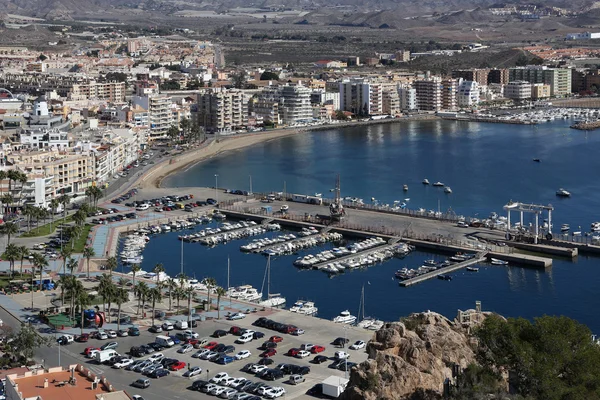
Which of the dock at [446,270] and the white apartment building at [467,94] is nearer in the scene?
the dock at [446,270]

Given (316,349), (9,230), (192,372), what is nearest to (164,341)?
(192,372)

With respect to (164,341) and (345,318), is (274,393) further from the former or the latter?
(345,318)

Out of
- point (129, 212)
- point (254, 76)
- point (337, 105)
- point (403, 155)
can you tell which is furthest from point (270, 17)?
point (129, 212)

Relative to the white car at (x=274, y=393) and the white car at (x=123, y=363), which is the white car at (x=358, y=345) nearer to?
the white car at (x=274, y=393)

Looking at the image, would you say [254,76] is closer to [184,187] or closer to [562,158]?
[562,158]

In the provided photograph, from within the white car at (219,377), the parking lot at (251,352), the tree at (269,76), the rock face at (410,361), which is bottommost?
the parking lot at (251,352)

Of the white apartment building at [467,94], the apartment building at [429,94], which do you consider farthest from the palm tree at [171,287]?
the white apartment building at [467,94]
